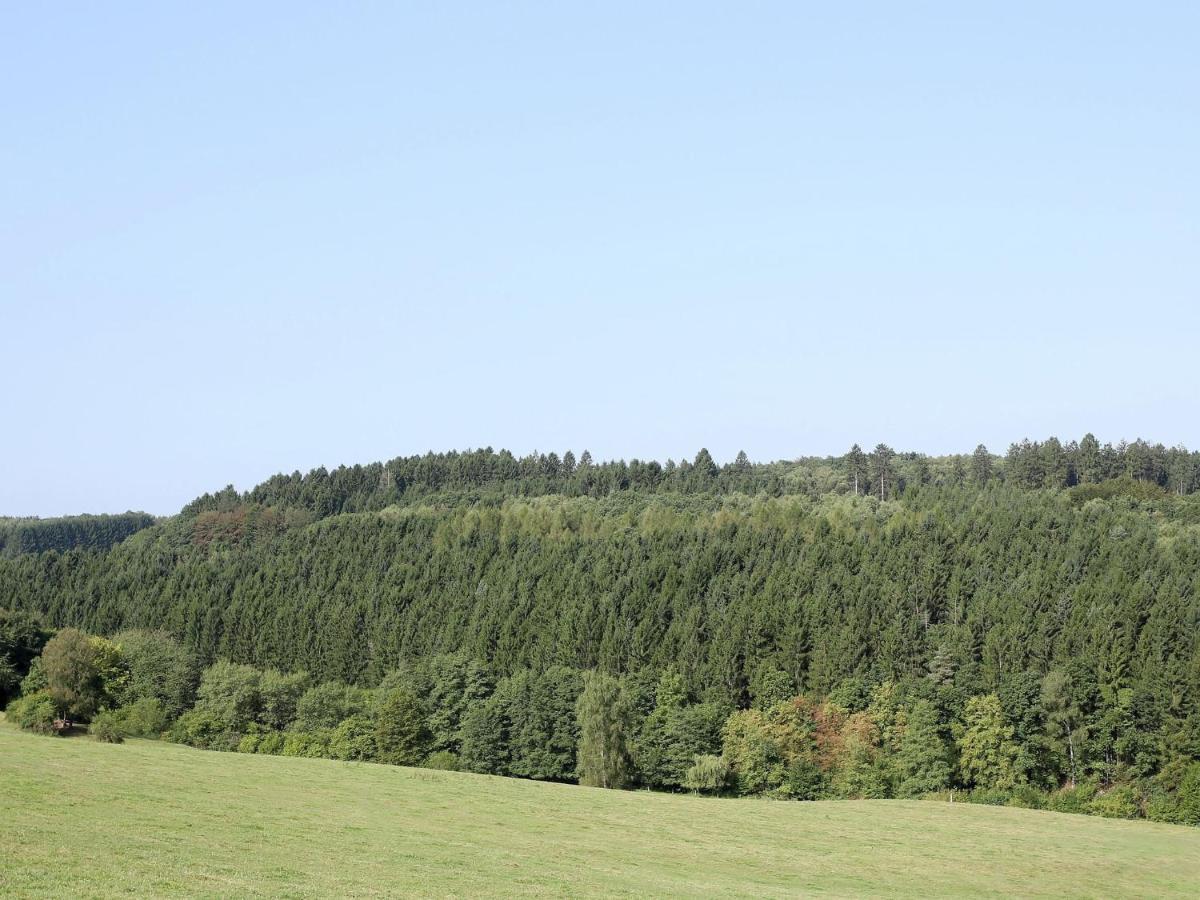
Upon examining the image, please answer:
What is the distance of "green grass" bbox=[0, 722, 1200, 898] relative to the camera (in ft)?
142

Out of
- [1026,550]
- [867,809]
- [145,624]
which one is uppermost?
[1026,550]

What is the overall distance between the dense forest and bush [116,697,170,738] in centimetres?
111

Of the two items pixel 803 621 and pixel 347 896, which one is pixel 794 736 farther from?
pixel 347 896

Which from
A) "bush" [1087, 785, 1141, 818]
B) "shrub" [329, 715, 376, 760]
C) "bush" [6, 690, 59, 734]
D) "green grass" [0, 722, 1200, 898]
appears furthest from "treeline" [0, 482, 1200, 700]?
"green grass" [0, 722, 1200, 898]

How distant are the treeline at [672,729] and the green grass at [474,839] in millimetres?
30593

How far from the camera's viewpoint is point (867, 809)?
88.8 metres

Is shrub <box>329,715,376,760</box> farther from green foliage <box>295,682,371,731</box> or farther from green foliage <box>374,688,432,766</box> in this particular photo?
green foliage <box>295,682,371,731</box>

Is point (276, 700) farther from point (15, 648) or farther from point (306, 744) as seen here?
point (15, 648)

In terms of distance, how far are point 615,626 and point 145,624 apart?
75.9m

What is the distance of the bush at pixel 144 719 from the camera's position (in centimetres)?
13750

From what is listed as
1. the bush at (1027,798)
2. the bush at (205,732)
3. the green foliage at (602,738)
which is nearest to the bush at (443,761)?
the green foliage at (602,738)

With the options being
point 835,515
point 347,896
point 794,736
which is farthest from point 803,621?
point 347,896

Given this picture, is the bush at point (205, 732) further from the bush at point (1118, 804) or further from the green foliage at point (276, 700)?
the bush at point (1118, 804)

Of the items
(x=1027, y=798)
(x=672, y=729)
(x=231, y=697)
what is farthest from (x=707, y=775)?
(x=231, y=697)
